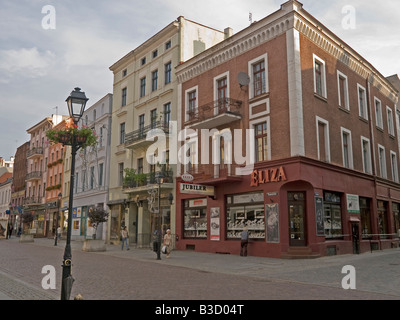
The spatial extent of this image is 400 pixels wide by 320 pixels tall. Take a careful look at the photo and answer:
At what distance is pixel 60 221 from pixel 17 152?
2826cm

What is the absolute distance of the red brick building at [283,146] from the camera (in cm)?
1894

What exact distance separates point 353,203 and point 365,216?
251 cm

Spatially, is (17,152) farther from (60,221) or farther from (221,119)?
(221,119)

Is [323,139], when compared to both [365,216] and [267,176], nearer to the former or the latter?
[267,176]

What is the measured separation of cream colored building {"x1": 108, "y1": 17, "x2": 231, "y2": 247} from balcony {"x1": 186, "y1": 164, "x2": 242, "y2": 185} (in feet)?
8.62

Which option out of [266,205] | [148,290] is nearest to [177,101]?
[266,205]

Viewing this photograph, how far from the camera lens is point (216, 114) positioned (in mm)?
22172

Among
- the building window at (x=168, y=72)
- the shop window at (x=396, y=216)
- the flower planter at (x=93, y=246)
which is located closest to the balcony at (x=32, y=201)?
the flower planter at (x=93, y=246)

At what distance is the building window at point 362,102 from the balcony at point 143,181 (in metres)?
13.7

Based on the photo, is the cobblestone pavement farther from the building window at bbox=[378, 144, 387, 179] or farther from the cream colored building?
the building window at bbox=[378, 144, 387, 179]

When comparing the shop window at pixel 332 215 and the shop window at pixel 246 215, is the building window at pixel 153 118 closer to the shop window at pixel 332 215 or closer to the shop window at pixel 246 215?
the shop window at pixel 246 215
